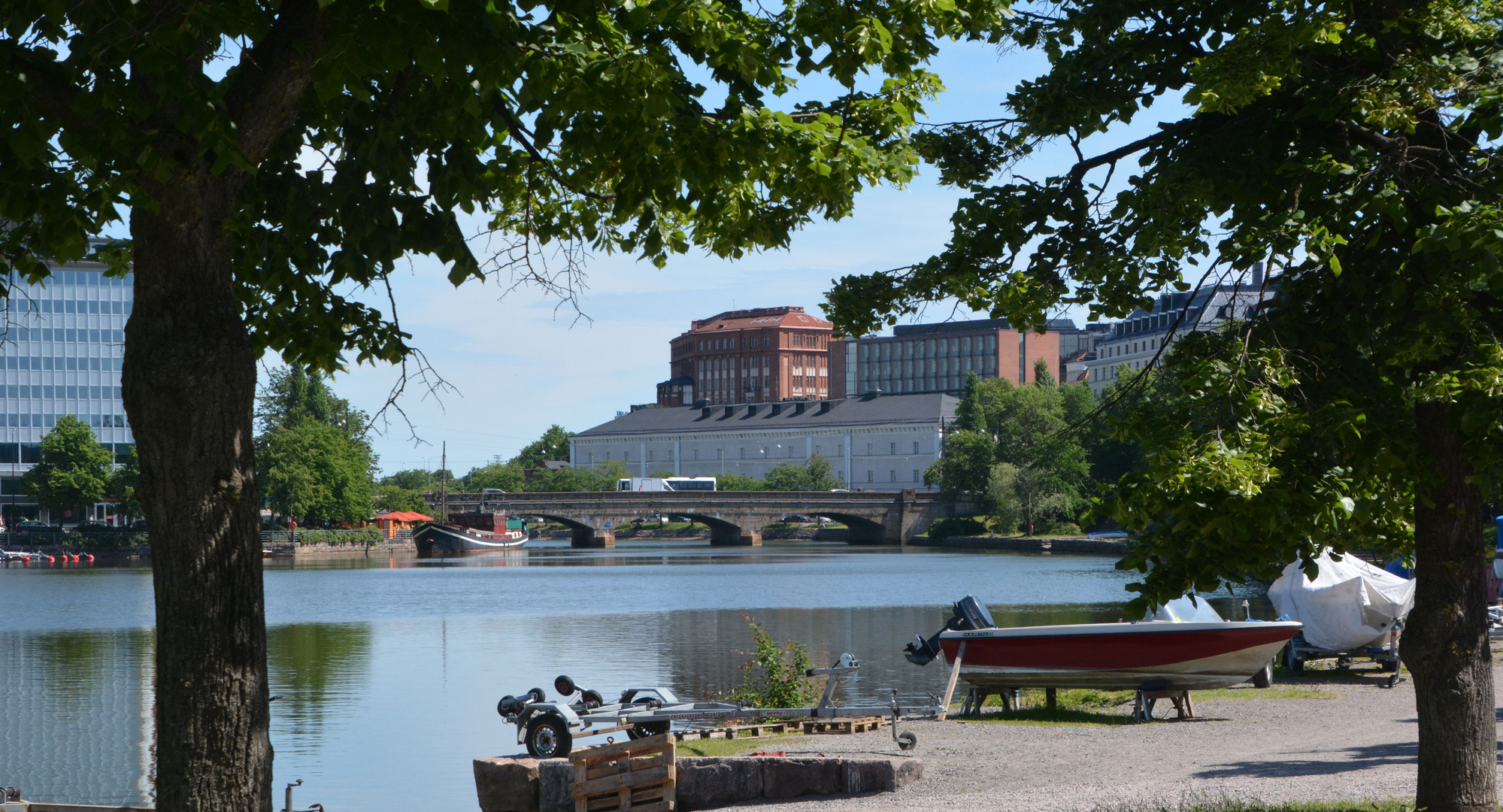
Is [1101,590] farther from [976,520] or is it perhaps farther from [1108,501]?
[976,520]

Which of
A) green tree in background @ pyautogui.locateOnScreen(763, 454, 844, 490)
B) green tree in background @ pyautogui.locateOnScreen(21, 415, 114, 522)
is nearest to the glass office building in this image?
green tree in background @ pyautogui.locateOnScreen(21, 415, 114, 522)

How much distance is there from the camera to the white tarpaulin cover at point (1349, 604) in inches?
827

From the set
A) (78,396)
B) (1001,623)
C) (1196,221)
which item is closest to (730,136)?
(1196,221)

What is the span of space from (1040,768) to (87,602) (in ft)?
139

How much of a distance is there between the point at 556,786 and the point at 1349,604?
1418 cm

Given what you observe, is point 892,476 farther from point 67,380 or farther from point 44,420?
point 44,420

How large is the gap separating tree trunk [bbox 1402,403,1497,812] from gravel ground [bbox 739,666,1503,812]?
1.98 m

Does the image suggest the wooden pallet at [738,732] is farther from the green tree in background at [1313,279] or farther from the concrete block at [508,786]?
the green tree in background at [1313,279]

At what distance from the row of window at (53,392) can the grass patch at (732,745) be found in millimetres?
112148

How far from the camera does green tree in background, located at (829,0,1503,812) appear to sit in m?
6.63

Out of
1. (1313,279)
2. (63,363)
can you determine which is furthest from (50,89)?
(63,363)

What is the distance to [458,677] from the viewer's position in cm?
2630

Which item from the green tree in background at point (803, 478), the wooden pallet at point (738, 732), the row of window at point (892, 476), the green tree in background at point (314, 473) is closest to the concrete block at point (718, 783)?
the wooden pallet at point (738, 732)

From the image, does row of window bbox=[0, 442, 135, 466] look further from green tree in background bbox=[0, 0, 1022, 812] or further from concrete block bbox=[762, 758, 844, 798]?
green tree in background bbox=[0, 0, 1022, 812]
